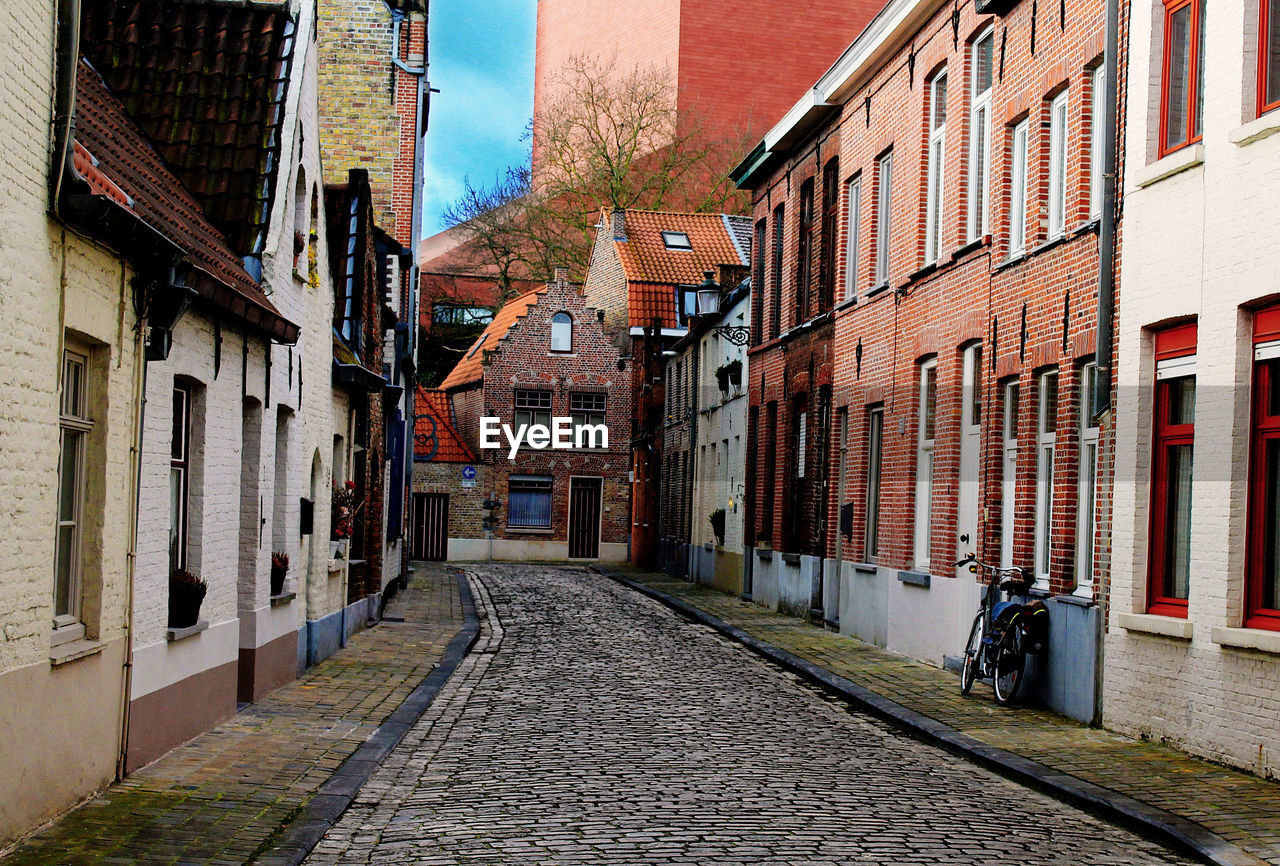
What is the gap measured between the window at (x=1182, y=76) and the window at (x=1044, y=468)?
2838 mm

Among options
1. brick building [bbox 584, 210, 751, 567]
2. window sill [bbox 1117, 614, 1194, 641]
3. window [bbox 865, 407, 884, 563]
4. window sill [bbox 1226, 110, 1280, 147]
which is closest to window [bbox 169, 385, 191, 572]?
window sill [bbox 1117, 614, 1194, 641]

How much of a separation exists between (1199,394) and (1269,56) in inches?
88.3

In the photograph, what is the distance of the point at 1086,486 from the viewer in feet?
41.1

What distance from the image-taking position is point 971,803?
8672mm

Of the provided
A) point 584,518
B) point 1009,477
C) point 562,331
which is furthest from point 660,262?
point 1009,477

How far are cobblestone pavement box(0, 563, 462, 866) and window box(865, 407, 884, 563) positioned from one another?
649cm

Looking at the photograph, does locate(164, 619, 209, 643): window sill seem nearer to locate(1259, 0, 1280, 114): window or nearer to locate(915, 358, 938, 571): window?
locate(1259, 0, 1280, 114): window

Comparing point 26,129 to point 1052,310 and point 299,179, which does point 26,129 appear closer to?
point 299,179

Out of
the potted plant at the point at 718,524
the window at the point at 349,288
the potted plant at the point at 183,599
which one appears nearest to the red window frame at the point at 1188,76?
the potted plant at the point at 183,599

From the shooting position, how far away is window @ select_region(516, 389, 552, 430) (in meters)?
45.2

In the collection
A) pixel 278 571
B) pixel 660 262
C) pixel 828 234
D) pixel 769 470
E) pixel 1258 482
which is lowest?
pixel 278 571

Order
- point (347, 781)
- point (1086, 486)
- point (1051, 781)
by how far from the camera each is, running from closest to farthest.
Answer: point (347, 781) → point (1051, 781) → point (1086, 486)

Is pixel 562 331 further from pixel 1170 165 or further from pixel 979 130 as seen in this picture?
pixel 1170 165

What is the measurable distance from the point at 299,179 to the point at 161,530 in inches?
200
